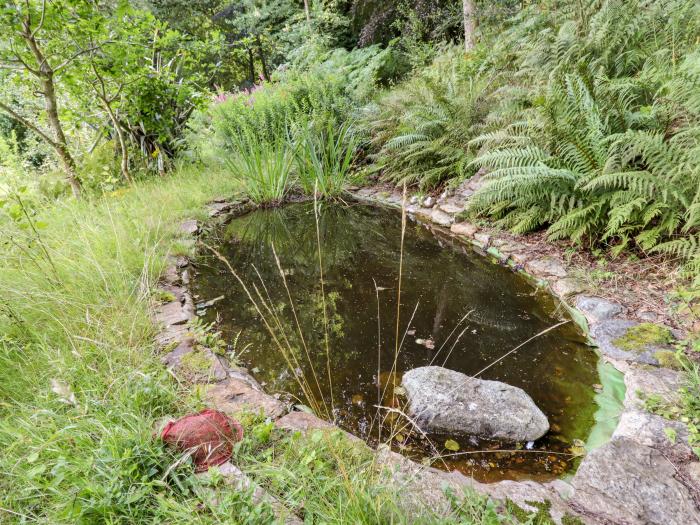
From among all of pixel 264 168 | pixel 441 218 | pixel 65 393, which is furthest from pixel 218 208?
pixel 65 393

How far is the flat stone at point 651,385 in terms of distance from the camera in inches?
56.1

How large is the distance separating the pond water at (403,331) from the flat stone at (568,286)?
0.08 m

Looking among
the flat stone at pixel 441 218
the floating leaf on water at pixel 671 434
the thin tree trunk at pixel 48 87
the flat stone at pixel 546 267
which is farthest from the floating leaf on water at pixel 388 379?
the thin tree trunk at pixel 48 87

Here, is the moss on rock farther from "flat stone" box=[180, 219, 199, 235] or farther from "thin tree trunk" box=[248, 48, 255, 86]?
"thin tree trunk" box=[248, 48, 255, 86]

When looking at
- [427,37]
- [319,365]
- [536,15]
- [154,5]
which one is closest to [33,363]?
[319,365]

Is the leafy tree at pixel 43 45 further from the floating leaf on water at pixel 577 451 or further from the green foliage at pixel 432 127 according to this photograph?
the floating leaf on water at pixel 577 451

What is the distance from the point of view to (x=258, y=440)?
48.3 inches

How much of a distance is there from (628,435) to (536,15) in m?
4.64

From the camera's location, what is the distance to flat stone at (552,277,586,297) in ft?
7.30

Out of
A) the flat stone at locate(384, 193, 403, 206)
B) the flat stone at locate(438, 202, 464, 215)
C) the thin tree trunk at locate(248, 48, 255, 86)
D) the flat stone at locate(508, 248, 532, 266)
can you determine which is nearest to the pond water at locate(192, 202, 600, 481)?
the flat stone at locate(508, 248, 532, 266)

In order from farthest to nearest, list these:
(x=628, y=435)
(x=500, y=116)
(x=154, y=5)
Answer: (x=154, y=5) → (x=500, y=116) → (x=628, y=435)

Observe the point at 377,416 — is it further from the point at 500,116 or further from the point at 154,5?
the point at 154,5

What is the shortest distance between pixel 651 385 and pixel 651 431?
0.26 m

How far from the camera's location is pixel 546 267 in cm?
251
